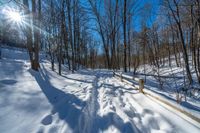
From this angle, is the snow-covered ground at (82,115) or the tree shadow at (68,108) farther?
the tree shadow at (68,108)

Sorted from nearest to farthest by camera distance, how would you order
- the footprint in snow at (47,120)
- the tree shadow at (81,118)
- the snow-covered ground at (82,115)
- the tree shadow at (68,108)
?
the snow-covered ground at (82,115), the tree shadow at (81,118), the footprint in snow at (47,120), the tree shadow at (68,108)

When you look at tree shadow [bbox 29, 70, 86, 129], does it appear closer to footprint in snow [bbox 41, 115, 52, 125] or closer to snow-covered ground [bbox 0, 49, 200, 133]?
snow-covered ground [bbox 0, 49, 200, 133]

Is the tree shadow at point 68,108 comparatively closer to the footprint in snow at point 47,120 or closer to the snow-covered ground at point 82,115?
the snow-covered ground at point 82,115

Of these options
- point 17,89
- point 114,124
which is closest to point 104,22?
point 17,89

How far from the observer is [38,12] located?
43.1 feet

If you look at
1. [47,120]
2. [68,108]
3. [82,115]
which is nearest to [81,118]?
[82,115]

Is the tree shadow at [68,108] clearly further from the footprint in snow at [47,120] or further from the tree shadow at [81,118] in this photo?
the footprint in snow at [47,120]

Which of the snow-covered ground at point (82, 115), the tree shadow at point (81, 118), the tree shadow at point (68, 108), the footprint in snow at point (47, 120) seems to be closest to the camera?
the snow-covered ground at point (82, 115)

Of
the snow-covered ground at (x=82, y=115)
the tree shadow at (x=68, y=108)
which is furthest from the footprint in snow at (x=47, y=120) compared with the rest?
the tree shadow at (x=68, y=108)

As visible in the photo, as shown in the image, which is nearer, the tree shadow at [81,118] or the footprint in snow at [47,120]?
the tree shadow at [81,118]

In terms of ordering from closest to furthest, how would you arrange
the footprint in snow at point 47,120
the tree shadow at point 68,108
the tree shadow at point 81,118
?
the tree shadow at point 81,118
the footprint in snow at point 47,120
the tree shadow at point 68,108

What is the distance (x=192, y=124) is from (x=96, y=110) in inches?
97.4

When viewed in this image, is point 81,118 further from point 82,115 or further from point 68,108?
point 68,108

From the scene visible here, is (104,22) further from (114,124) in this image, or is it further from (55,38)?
(114,124)
